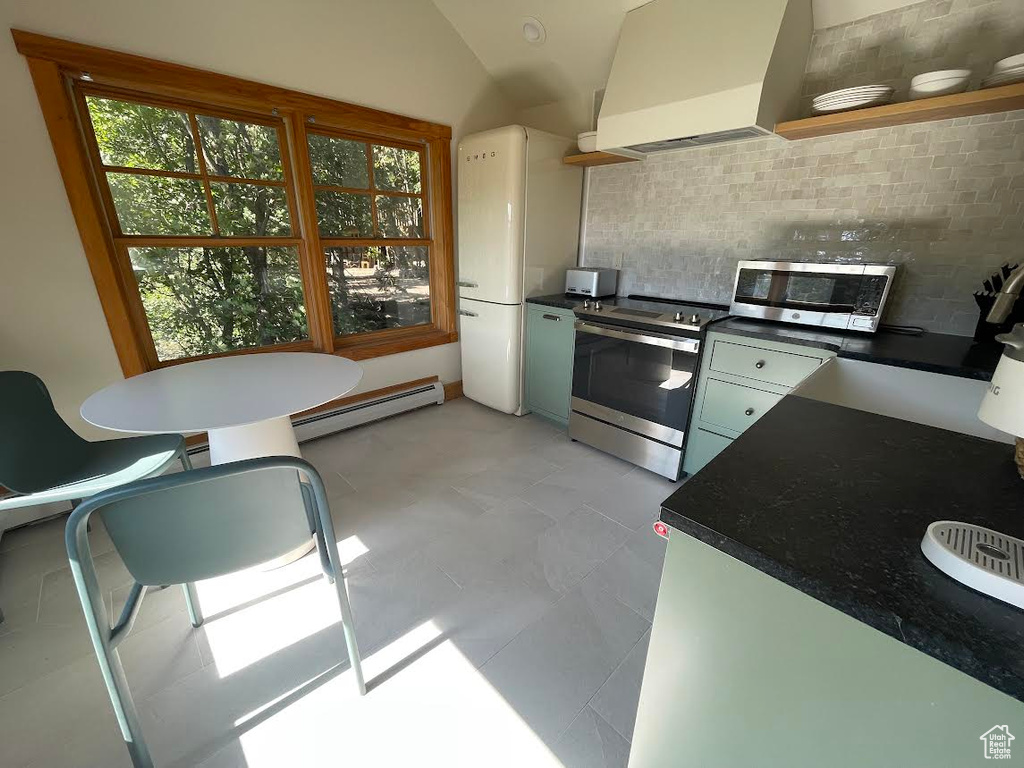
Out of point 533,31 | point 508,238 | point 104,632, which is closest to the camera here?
point 104,632

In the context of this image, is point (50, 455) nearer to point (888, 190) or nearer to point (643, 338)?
point (643, 338)

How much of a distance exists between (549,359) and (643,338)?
776 millimetres

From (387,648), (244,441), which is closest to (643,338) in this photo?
(387,648)

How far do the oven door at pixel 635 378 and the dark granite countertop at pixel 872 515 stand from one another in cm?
127

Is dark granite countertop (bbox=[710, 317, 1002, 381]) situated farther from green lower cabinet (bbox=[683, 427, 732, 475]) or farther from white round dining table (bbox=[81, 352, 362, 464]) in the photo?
white round dining table (bbox=[81, 352, 362, 464])

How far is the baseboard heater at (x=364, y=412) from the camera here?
270cm

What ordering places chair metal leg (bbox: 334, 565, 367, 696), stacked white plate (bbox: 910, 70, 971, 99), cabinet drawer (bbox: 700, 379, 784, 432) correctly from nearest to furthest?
1. chair metal leg (bbox: 334, 565, 367, 696)
2. stacked white plate (bbox: 910, 70, 971, 99)
3. cabinet drawer (bbox: 700, 379, 784, 432)

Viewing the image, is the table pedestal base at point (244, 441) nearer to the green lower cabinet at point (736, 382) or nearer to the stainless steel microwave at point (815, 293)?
the green lower cabinet at point (736, 382)

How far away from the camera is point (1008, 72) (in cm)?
148

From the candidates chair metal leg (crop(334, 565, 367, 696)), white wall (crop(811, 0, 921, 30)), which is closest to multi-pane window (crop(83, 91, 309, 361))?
chair metal leg (crop(334, 565, 367, 696))

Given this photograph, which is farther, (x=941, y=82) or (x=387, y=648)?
(x=941, y=82)

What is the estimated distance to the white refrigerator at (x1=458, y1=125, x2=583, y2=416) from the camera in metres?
2.67

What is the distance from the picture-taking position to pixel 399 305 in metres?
3.20

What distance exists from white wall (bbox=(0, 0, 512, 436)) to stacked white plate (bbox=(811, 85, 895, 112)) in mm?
2328
